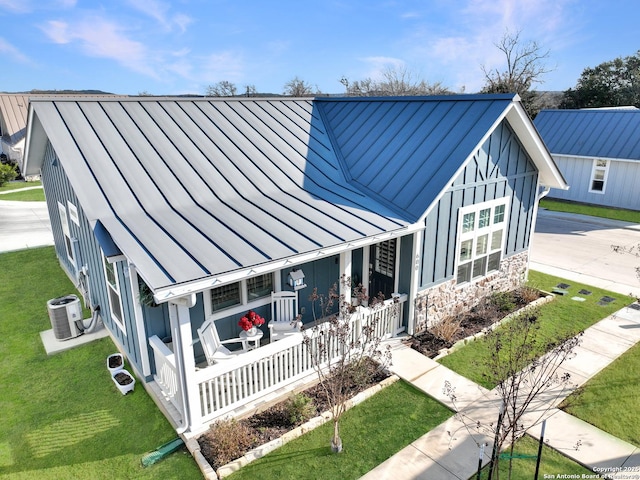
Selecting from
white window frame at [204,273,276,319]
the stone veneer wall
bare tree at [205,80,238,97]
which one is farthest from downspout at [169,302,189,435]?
bare tree at [205,80,238,97]

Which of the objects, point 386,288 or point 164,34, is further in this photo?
point 164,34

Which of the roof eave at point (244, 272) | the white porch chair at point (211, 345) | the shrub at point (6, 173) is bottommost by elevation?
the white porch chair at point (211, 345)

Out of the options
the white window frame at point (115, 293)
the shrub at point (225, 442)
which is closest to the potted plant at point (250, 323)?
the shrub at point (225, 442)

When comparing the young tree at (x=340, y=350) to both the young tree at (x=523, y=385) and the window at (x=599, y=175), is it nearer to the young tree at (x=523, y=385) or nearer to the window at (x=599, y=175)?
the young tree at (x=523, y=385)

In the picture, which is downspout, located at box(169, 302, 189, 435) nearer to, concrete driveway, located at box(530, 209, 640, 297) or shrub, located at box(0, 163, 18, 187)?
concrete driveway, located at box(530, 209, 640, 297)

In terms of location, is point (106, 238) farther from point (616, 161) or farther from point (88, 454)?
point (616, 161)

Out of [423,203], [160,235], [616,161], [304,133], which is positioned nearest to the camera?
[160,235]

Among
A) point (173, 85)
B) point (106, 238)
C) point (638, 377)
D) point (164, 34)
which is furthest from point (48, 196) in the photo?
point (173, 85)
